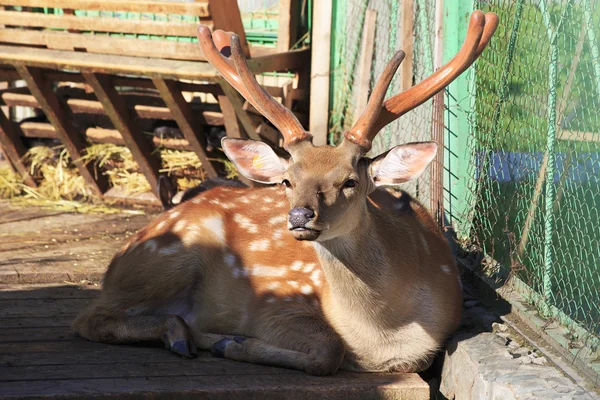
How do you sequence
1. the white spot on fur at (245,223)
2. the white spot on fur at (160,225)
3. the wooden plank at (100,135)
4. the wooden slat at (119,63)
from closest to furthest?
the white spot on fur at (245,223)
the white spot on fur at (160,225)
the wooden slat at (119,63)
the wooden plank at (100,135)

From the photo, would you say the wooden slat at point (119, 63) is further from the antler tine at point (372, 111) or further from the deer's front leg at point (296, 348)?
the antler tine at point (372, 111)

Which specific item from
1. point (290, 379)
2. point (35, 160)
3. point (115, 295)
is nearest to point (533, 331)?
point (290, 379)

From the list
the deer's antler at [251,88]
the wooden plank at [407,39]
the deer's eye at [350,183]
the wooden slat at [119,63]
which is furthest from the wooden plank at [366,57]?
the deer's eye at [350,183]

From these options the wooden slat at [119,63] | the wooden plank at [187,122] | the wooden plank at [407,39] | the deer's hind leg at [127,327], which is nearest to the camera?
the deer's hind leg at [127,327]

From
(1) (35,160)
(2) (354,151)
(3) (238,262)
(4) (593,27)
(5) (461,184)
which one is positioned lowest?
(1) (35,160)

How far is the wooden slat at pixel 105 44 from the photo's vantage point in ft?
22.0

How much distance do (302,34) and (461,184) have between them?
11.4 ft

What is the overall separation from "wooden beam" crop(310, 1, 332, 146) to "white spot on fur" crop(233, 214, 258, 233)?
2843 millimetres

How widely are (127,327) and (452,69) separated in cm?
203

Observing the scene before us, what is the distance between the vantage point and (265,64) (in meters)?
6.93

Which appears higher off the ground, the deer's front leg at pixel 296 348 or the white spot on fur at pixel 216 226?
the white spot on fur at pixel 216 226

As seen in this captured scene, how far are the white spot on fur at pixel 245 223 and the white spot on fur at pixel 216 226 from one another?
94 millimetres

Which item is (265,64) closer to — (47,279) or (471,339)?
(47,279)

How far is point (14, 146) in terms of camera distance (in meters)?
8.41
